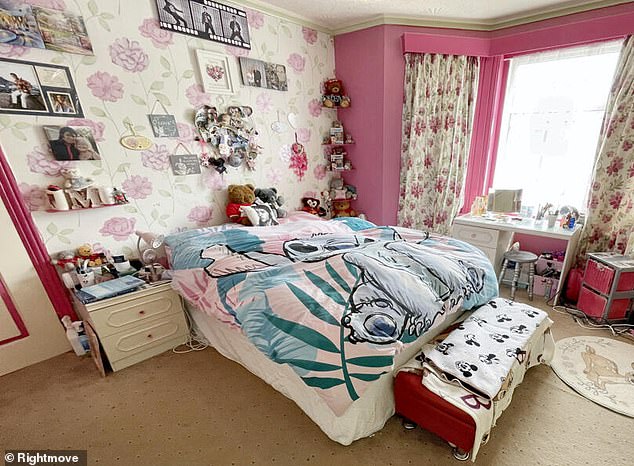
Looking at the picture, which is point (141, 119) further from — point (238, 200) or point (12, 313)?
point (12, 313)

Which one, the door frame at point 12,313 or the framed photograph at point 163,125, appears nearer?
the door frame at point 12,313

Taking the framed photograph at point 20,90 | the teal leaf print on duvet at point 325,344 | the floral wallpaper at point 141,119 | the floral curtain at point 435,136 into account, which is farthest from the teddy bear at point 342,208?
the framed photograph at point 20,90

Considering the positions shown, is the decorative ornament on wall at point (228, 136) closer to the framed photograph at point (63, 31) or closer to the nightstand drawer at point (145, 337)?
the framed photograph at point (63, 31)

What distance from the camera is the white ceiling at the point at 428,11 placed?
2406 millimetres

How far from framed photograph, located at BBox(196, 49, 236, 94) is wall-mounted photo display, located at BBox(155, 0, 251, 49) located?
12 centimetres

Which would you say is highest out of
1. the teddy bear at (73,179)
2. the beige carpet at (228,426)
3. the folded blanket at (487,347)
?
the teddy bear at (73,179)

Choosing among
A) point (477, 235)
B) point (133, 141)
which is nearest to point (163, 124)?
point (133, 141)

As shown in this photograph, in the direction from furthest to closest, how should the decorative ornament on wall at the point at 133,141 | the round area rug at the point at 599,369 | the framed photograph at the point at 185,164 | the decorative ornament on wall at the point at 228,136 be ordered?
the decorative ornament on wall at the point at 228,136 → the framed photograph at the point at 185,164 → the decorative ornament on wall at the point at 133,141 → the round area rug at the point at 599,369

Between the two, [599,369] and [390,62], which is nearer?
[599,369]

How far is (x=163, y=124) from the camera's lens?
2197 mm

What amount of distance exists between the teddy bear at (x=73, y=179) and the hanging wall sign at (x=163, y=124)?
582 millimetres

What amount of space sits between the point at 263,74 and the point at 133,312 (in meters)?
2.23

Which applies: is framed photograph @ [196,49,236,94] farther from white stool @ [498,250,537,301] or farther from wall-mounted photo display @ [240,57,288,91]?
white stool @ [498,250,537,301]

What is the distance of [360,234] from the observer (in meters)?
2.14
